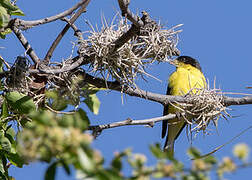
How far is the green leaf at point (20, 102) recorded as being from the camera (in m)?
2.53

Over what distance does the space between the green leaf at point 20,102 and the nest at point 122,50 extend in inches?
23.6

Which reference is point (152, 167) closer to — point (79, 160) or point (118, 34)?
point (79, 160)

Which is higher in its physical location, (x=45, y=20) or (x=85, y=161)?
(x=45, y=20)

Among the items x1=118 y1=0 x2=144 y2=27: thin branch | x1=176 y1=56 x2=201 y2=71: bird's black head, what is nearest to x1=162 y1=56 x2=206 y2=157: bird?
x1=176 y1=56 x2=201 y2=71: bird's black head

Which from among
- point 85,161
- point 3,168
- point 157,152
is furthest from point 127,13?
point 85,161

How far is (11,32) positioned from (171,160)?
201 centimetres

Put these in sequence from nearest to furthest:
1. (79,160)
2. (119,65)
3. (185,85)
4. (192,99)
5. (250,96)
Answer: (79,160), (119,65), (250,96), (192,99), (185,85)

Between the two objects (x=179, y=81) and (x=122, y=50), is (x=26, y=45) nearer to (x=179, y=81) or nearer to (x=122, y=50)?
(x=122, y=50)

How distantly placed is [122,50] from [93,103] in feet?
2.62

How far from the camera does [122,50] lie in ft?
10.1

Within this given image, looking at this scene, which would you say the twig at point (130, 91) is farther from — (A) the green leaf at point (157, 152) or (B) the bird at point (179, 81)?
(A) the green leaf at point (157, 152)

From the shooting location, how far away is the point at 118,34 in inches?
123

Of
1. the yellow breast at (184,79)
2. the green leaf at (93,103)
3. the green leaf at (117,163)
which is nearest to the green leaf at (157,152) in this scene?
the green leaf at (117,163)

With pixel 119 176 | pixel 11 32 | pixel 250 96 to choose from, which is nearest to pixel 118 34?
pixel 11 32
